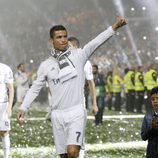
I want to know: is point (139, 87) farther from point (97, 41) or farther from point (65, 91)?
point (97, 41)

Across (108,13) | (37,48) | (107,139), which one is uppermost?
(108,13)

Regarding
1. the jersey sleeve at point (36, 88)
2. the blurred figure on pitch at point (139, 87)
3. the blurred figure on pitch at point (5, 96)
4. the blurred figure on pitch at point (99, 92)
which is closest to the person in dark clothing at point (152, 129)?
Result: the jersey sleeve at point (36, 88)

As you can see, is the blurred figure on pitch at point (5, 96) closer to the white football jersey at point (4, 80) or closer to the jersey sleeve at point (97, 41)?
the white football jersey at point (4, 80)

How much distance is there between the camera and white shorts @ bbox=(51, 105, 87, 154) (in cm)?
666

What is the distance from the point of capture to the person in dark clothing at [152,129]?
6508mm

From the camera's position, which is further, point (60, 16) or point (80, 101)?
point (60, 16)

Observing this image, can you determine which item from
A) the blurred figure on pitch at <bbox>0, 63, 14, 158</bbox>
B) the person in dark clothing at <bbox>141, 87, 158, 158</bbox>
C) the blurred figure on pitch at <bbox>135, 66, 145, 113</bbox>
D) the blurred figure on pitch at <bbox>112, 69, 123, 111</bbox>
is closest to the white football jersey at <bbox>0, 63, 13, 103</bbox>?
the blurred figure on pitch at <bbox>0, 63, 14, 158</bbox>

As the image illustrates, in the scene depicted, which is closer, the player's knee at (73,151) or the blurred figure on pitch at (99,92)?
the player's knee at (73,151)

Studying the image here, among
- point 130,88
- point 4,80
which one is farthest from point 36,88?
point 130,88

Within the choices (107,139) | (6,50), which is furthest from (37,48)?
(107,139)

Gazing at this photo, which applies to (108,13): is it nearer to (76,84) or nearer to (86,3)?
(86,3)

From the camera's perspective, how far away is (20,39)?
213 ft

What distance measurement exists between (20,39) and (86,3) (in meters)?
11.3

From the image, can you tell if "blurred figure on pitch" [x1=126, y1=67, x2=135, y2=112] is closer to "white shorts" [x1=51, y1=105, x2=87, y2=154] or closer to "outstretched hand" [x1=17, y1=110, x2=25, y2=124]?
"white shorts" [x1=51, y1=105, x2=87, y2=154]
